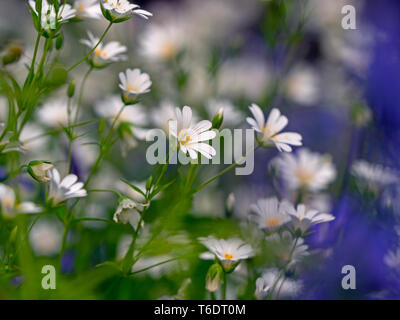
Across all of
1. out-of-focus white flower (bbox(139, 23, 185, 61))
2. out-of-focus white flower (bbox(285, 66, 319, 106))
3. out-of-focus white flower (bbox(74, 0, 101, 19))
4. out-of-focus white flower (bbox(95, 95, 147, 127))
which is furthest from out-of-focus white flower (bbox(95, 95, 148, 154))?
out-of-focus white flower (bbox(285, 66, 319, 106))

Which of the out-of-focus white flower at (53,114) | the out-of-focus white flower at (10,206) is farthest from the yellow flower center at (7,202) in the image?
the out-of-focus white flower at (53,114)

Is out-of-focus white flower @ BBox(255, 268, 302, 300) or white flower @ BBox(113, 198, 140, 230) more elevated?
white flower @ BBox(113, 198, 140, 230)

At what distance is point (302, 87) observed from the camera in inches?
39.6

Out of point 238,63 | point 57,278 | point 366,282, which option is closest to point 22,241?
point 57,278

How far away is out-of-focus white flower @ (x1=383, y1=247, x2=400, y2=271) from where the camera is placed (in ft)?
1.63

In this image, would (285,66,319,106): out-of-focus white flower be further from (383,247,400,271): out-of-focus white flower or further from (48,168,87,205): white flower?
(48,168,87,205): white flower

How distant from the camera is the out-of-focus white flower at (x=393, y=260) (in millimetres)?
496

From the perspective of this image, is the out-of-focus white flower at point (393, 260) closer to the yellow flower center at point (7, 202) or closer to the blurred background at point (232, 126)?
the blurred background at point (232, 126)

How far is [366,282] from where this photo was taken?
0.50 meters

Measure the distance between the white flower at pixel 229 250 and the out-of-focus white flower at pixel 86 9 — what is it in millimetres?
236

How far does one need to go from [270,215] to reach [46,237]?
337 mm

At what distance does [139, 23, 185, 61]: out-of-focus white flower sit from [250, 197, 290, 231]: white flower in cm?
41

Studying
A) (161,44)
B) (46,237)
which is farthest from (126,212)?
(161,44)

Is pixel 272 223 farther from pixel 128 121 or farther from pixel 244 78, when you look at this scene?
pixel 244 78
